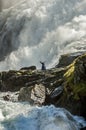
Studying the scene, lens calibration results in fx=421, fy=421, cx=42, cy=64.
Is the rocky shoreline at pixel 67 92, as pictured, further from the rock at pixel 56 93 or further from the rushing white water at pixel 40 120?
the rushing white water at pixel 40 120

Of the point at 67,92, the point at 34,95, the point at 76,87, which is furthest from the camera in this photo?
the point at 34,95

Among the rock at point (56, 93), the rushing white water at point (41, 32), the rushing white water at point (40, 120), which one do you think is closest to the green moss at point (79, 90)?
the rushing white water at point (40, 120)

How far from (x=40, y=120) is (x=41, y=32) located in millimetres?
80903

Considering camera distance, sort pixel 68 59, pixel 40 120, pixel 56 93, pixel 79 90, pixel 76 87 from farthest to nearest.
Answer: pixel 68 59 < pixel 56 93 < pixel 76 87 < pixel 79 90 < pixel 40 120

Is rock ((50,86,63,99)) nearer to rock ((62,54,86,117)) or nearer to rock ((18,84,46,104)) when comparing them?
rock ((18,84,46,104))

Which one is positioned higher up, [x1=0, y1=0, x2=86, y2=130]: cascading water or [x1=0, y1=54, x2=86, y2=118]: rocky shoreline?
[x1=0, y1=0, x2=86, y2=130]: cascading water

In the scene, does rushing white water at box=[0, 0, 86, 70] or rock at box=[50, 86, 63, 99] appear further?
rushing white water at box=[0, 0, 86, 70]

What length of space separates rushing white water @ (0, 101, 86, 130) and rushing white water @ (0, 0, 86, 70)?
188 ft

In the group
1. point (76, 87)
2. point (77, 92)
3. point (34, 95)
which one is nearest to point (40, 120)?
point (77, 92)

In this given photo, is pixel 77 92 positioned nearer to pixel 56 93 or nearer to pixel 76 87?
pixel 76 87

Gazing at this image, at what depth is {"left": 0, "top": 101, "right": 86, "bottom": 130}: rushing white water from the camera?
35594 millimetres

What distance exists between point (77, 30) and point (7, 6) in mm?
47352

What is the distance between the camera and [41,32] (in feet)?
384

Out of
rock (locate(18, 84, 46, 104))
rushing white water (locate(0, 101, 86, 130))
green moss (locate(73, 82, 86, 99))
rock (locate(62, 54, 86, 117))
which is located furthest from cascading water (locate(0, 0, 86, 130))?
rushing white water (locate(0, 101, 86, 130))
